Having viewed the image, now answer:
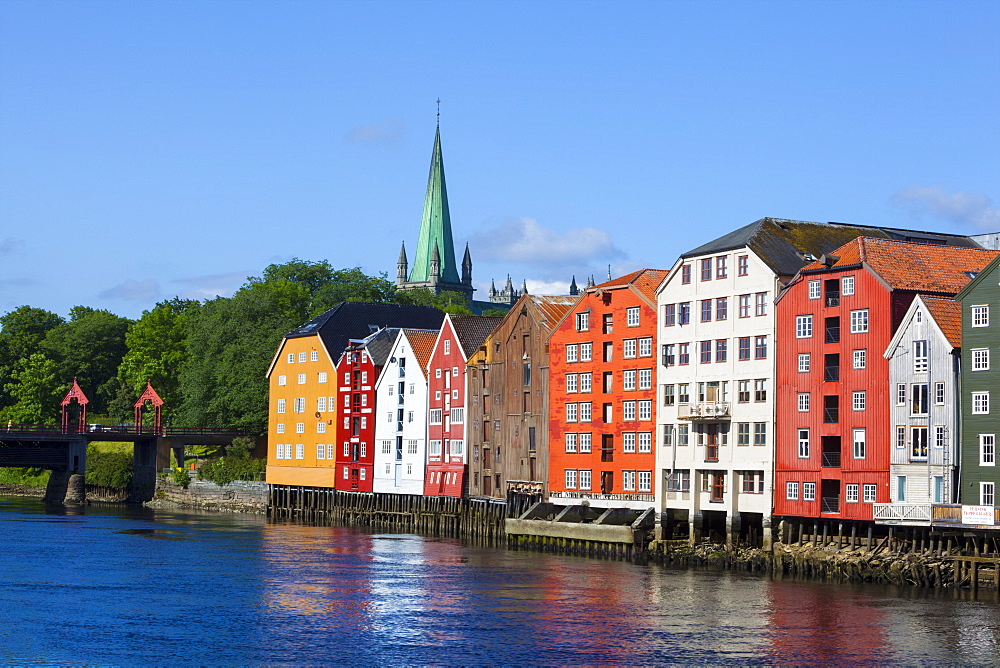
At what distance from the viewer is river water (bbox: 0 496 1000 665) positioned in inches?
2032

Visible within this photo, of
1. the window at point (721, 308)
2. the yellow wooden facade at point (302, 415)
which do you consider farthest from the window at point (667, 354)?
the yellow wooden facade at point (302, 415)

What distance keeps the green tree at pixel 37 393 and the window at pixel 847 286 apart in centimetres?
11603

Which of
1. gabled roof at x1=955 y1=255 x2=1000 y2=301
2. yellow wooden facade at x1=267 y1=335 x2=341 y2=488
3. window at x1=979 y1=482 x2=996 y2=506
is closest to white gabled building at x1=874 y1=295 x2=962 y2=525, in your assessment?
window at x1=979 y1=482 x2=996 y2=506

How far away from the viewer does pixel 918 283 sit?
74562 mm

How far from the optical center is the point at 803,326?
7806 centimetres

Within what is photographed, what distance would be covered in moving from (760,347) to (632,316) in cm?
1243

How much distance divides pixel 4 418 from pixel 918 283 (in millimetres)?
122950

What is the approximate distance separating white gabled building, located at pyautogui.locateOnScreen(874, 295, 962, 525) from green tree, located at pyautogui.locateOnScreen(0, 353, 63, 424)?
119898mm

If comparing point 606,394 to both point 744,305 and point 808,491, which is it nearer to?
point 744,305

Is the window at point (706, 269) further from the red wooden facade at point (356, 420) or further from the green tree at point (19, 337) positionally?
the green tree at point (19, 337)

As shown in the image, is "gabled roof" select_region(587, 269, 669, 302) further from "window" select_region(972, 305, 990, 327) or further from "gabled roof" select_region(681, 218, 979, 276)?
"window" select_region(972, 305, 990, 327)

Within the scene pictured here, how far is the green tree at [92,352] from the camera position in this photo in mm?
181000

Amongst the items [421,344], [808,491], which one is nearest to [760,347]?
[808,491]

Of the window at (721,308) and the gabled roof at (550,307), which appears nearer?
the window at (721,308)
